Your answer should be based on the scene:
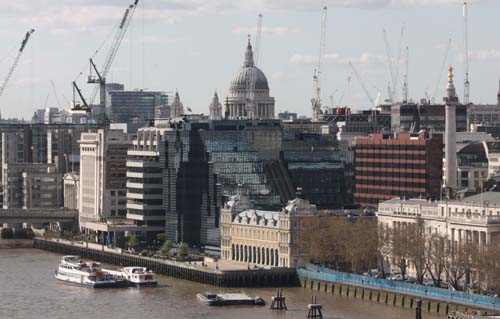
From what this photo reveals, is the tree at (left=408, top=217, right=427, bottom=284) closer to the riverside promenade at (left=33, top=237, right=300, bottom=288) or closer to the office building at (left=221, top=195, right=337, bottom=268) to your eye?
the riverside promenade at (left=33, top=237, right=300, bottom=288)

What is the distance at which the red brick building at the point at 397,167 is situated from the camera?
149125 mm

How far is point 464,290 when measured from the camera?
112062mm

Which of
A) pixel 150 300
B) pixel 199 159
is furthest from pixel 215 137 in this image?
pixel 150 300

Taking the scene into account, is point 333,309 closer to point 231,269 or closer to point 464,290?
point 464,290

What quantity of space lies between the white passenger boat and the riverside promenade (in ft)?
18.6

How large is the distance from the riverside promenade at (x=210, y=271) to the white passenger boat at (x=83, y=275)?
5.66 meters

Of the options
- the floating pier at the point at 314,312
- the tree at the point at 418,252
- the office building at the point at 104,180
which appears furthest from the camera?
the office building at the point at 104,180

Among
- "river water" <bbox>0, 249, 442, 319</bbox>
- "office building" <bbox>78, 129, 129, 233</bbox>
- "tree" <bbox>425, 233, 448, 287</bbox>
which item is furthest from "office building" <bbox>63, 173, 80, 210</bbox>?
"tree" <bbox>425, 233, 448, 287</bbox>

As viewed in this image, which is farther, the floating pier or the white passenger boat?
the white passenger boat

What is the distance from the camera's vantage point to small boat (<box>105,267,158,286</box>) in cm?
12862

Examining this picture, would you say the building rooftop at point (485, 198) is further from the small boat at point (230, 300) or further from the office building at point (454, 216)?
the small boat at point (230, 300)

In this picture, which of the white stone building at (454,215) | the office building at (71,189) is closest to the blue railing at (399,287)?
the white stone building at (454,215)

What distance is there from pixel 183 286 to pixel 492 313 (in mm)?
30636

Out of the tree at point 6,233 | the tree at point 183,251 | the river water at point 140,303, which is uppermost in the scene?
the tree at point 6,233
